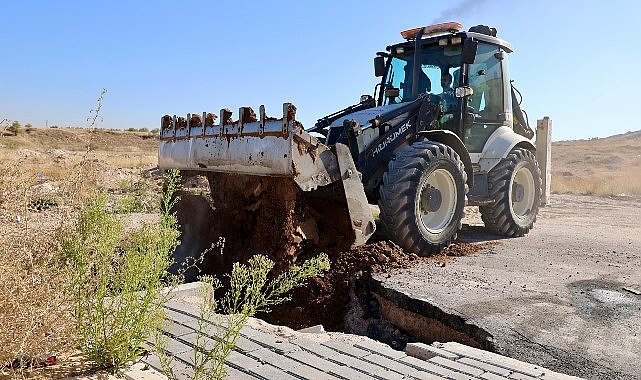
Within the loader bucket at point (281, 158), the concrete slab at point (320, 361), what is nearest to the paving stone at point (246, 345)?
the concrete slab at point (320, 361)

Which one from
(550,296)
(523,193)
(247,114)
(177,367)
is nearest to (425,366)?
(177,367)

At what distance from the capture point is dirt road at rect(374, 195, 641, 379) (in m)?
4.30

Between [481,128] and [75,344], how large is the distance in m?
6.97

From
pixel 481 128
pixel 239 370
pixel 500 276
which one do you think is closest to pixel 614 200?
pixel 481 128

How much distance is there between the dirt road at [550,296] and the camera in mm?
4295

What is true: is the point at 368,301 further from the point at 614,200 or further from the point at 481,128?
the point at 614,200

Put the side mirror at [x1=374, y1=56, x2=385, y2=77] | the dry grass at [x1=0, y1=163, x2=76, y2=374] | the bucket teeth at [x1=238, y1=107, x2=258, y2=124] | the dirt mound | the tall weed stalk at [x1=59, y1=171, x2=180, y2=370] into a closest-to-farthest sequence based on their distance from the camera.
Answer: the dry grass at [x1=0, y1=163, x2=76, y2=374] < the tall weed stalk at [x1=59, y1=171, x2=180, y2=370] < the dirt mound < the bucket teeth at [x1=238, y1=107, x2=258, y2=124] < the side mirror at [x1=374, y1=56, x2=385, y2=77]

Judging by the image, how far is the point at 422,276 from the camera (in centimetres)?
611

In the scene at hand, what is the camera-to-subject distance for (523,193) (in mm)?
9570

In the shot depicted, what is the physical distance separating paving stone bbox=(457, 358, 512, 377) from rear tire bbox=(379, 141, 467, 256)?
2992 millimetres

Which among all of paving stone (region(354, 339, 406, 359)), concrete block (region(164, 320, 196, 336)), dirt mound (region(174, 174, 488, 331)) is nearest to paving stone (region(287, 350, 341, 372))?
paving stone (region(354, 339, 406, 359))

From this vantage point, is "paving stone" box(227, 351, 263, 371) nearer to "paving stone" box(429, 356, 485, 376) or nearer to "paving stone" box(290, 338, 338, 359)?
"paving stone" box(290, 338, 338, 359)

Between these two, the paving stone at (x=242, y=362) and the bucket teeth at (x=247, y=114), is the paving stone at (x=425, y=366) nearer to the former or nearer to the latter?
the paving stone at (x=242, y=362)

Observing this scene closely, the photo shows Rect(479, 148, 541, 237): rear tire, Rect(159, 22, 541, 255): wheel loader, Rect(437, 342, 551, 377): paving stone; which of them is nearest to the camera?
Rect(437, 342, 551, 377): paving stone
